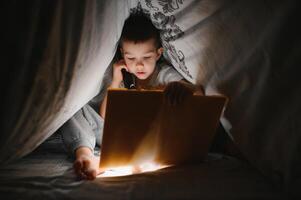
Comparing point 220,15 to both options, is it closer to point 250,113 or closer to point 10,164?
point 250,113

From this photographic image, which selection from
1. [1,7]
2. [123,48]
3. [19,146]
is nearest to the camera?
[1,7]

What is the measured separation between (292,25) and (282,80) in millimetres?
135

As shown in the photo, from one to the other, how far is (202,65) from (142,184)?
17.9 inches

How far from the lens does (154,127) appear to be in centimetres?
83

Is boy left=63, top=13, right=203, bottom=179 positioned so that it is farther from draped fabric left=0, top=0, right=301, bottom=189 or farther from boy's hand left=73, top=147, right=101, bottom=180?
draped fabric left=0, top=0, right=301, bottom=189

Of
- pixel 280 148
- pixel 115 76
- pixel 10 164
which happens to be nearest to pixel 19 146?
pixel 10 164

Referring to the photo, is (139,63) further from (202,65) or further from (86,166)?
(86,166)

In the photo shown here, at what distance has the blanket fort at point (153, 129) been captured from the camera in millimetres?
781

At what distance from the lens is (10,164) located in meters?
0.85

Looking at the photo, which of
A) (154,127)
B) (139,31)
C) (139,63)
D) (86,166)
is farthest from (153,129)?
(139,31)

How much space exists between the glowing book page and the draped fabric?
0.34 ft

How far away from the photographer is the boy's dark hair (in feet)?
4.05

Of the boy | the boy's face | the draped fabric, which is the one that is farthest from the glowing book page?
the boy's face

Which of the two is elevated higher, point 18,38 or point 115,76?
point 18,38
